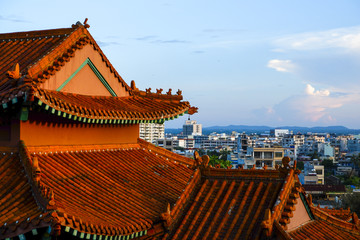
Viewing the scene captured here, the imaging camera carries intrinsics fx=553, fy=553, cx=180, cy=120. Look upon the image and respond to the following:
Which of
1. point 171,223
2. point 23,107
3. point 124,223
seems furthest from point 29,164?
point 171,223

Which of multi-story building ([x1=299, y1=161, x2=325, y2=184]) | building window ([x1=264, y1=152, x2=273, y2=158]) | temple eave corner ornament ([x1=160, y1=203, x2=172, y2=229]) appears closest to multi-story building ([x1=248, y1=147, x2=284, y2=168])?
building window ([x1=264, y1=152, x2=273, y2=158])

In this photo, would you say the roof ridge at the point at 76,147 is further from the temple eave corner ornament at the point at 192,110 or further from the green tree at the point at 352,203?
the green tree at the point at 352,203

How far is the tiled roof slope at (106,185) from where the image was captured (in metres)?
11.9

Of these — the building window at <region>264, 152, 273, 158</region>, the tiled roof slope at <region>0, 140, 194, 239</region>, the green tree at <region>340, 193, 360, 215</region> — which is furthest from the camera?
the building window at <region>264, 152, 273, 158</region>

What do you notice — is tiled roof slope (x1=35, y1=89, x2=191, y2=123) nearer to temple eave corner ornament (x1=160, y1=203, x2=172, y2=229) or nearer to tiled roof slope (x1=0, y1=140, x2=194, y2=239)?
tiled roof slope (x1=0, y1=140, x2=194, y2=239)

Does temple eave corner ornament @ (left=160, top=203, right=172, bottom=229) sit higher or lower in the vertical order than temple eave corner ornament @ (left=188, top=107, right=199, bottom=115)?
lower

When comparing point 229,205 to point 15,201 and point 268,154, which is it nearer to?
point 15,201

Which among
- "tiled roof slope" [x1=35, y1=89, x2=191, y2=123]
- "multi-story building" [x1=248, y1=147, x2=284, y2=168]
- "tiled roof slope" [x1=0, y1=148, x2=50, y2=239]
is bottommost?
"multi-story building" [x1=248, y1=147, x2=284, y2=168]

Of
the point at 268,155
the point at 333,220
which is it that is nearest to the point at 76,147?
the point at 333,220

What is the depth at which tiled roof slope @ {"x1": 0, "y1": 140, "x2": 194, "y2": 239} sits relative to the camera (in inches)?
469

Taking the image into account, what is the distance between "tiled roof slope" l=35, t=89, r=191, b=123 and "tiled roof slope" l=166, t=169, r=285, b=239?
309cm

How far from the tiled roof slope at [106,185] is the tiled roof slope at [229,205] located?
27.0 inches

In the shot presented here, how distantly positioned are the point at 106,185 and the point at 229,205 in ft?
11.3

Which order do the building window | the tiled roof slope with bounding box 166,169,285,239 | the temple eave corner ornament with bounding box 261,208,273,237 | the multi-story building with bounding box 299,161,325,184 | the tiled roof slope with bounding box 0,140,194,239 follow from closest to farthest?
the tiled roof slope with bounding box 0,140,194,239 < the temple eave corner ornament with bounding box 261,208,273,237 < the tiled roof slope with bounding box 166,169,285,239 < the building window < the multi-story building with bounding box 299,161,325,184
